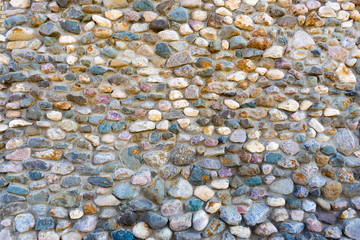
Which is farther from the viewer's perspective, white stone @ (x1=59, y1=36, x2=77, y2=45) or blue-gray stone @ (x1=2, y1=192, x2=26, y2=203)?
white stone @ (x1=59, y1=36, x2=77, y2=45)

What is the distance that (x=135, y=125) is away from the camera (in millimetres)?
2012

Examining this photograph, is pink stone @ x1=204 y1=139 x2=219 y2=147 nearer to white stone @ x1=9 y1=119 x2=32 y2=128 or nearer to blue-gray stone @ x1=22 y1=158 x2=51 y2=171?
blue-gray stone @ x1=22 y1=158 x2=51 y2=171

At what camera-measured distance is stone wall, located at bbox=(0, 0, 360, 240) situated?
1.95 m

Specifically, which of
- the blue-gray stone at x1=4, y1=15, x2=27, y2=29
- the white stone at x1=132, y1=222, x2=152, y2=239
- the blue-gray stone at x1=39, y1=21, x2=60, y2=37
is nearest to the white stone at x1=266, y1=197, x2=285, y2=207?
the white stone at x1=132, y1=222, x2=152, y2=239

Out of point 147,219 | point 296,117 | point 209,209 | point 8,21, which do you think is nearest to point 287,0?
point 296,117

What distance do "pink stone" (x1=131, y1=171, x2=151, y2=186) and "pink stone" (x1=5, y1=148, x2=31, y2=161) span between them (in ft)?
2.71

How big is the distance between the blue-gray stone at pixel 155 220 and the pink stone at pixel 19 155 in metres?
1.04

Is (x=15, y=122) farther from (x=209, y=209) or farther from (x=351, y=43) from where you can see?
(x=351, y=43)

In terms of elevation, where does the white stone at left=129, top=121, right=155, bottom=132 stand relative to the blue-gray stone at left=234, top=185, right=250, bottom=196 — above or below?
above

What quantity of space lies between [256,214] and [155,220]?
0.80m

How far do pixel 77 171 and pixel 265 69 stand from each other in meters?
1.73

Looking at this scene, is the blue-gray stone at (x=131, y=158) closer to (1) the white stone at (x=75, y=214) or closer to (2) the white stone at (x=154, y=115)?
(2) the white stone at (x=154, y=115)

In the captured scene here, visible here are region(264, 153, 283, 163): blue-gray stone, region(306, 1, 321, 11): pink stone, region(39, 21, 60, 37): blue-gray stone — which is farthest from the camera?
region(306, 1, 321, 11): pink stone

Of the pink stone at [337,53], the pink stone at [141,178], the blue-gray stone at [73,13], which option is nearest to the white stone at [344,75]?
the pink stone at [337,53]
